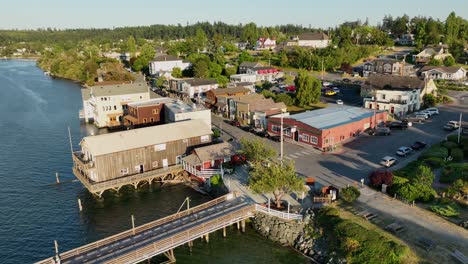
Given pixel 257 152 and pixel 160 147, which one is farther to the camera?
pixel 160 147

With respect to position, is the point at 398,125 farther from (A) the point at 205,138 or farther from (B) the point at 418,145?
(A) the point at 205,138

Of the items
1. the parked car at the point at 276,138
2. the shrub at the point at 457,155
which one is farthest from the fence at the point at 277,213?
the shrub at the point at 457,155

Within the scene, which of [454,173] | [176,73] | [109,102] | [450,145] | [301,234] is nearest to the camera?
[301,234]

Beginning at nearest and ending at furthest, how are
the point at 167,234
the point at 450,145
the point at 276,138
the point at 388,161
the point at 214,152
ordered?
the point at 167,234 < the point at 388,161 < the point at 214,152 < the point at 450,145 < the point at 276,138

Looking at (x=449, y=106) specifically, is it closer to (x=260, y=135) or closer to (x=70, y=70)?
(x=260, y=135)

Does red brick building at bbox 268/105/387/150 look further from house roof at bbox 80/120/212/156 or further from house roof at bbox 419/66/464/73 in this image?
house roof at bbox 419/66/464/73

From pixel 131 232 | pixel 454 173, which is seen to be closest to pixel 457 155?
pixel 454 173

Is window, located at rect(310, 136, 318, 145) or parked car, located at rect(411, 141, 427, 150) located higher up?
window, located at rect(310, 136, 318, 145)

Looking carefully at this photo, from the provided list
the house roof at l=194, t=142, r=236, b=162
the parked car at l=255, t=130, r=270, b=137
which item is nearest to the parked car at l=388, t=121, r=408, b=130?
the parked car at l=255, t=130, r=270, b=137
